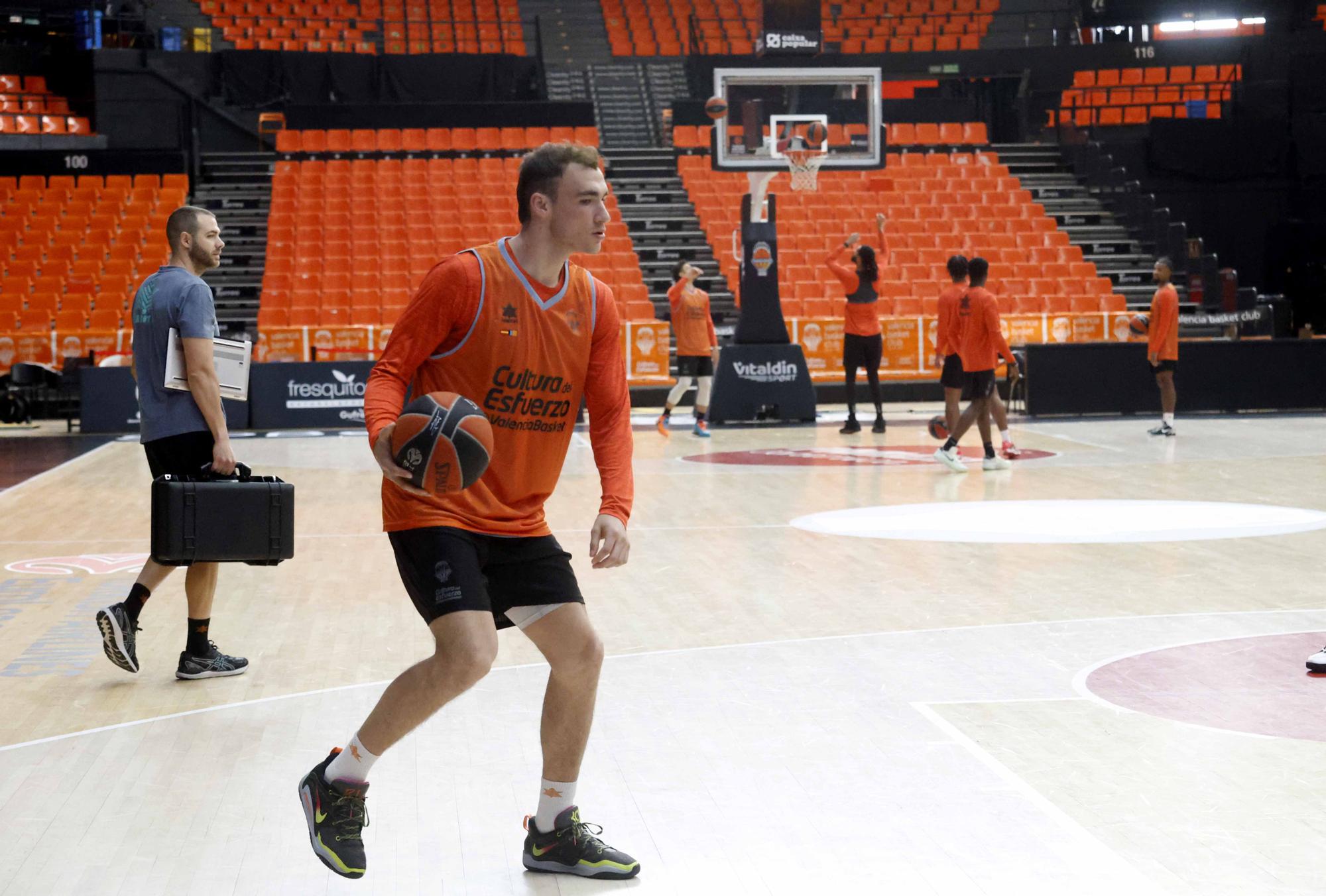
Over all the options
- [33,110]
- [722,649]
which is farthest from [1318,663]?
[33,110]

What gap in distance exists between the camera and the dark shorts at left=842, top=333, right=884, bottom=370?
16812 mm

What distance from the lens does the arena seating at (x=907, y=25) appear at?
3111cm

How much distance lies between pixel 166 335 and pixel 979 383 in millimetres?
8291

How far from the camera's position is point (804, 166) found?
60.5ft

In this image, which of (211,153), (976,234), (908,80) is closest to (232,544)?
(976,234)

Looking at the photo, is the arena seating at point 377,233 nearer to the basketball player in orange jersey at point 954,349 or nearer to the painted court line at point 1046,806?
the basketball player in orange jersey at point 954,349

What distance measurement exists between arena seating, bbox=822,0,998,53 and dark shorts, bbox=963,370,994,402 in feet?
61.2

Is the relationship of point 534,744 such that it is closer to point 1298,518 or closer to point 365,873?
point 365,873

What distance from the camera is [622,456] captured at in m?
3.91

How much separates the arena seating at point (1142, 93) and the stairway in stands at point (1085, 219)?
1239 millimetres

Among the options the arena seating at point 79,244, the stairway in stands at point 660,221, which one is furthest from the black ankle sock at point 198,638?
the stairway in stands at point 660,221

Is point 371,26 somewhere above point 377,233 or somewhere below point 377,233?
above

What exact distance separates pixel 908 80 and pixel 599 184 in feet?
92.9

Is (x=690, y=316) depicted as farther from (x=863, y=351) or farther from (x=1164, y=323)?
(x=1164, y=323)
